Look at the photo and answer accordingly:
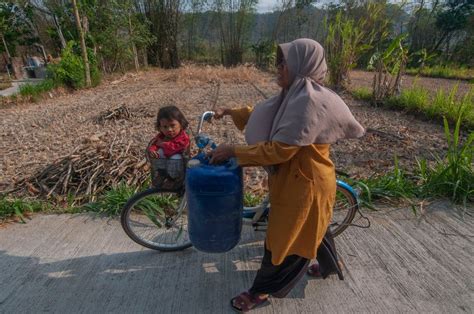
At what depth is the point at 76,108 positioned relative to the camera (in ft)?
21.0

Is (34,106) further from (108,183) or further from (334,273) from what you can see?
(334,273)

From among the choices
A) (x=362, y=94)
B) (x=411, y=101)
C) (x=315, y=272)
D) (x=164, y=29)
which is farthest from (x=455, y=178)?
(x=164, y=29)

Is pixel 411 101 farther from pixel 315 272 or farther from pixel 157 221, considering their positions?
pixel 157 221

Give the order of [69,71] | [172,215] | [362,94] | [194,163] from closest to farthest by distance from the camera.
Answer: [194,163], [172,215], [362,94], [69,71]

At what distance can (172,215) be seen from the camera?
2326mm

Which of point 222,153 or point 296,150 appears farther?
point 222,153

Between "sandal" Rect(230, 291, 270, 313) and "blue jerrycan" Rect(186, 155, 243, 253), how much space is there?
30cm

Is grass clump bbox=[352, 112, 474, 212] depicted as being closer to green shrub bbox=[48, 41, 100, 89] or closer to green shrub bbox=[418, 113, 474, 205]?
green shrub bbox=[418, 113, 474, 205]

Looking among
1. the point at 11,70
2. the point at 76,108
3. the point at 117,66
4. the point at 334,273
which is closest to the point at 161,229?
the point at 334,273

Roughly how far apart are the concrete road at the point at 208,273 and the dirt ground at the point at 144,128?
3.56ft

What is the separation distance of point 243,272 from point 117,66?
11779 millimetres

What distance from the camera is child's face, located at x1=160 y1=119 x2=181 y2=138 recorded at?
187 cm

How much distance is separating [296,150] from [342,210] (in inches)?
63.1

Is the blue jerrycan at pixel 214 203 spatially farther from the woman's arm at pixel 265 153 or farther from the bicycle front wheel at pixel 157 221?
the bicycle front wheel at pixel 157 221
